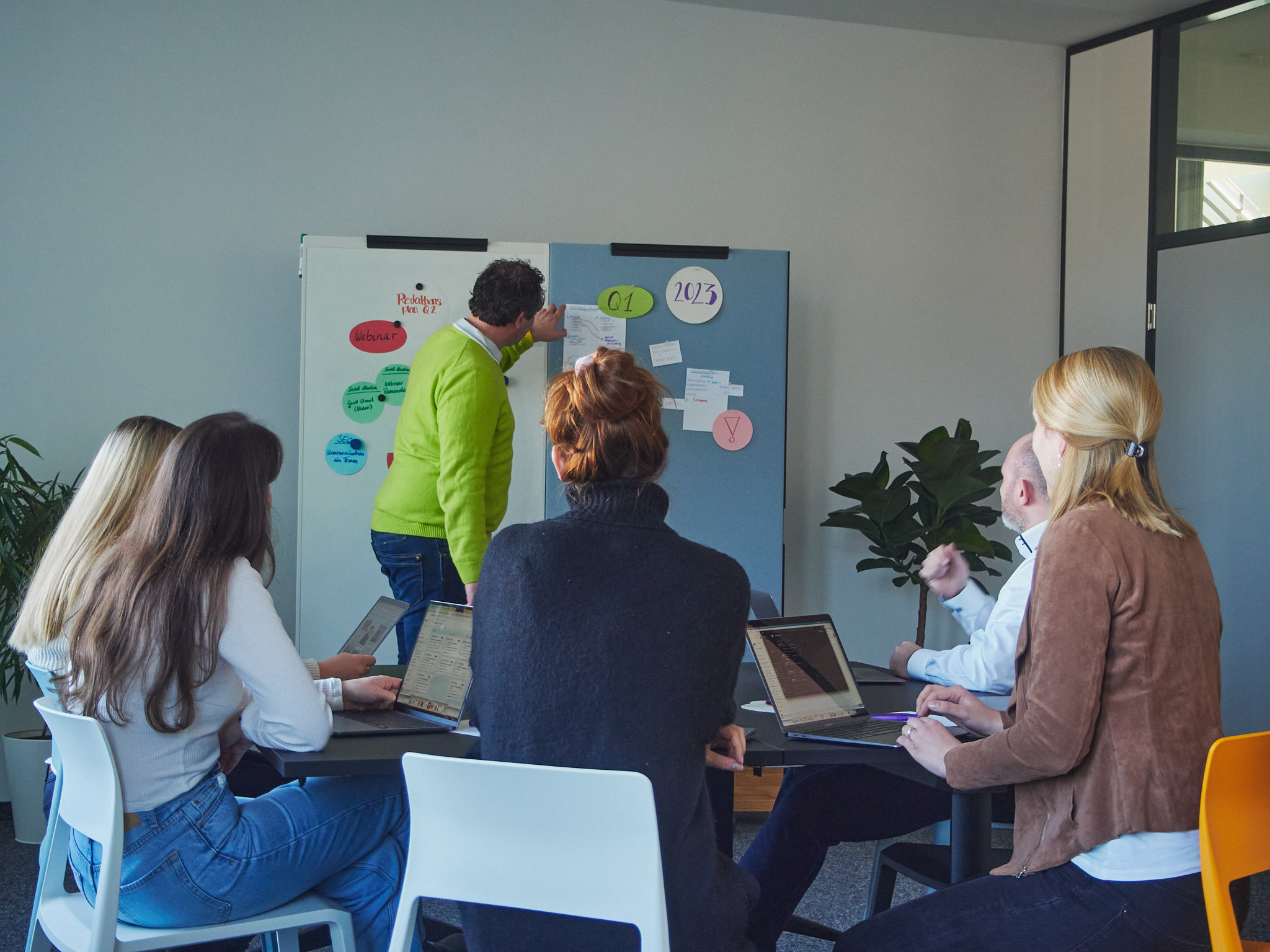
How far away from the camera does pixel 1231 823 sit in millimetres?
1303

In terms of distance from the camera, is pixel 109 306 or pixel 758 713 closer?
pixel 758 713

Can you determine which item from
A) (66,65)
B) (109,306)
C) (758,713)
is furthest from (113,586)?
(66,65)

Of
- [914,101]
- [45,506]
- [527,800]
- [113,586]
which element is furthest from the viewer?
[914,101]

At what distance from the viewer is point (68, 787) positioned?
157cm

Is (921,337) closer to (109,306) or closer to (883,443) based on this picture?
(883,443)

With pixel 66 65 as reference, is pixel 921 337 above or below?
below

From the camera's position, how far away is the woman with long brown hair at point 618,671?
4.10 feet

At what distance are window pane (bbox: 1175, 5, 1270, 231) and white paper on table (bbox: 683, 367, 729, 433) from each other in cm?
190

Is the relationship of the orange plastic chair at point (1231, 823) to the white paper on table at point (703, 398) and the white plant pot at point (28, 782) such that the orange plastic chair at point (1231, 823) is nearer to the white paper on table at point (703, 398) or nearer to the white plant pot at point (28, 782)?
the white paper on table at point (703, 398)

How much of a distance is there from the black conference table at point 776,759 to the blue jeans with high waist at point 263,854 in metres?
0.09

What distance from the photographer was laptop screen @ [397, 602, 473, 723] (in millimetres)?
1739

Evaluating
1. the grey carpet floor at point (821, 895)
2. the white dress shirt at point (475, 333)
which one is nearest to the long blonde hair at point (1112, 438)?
the grey carpet floor at point (821, 895)

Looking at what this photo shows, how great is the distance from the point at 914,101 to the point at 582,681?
3556mm

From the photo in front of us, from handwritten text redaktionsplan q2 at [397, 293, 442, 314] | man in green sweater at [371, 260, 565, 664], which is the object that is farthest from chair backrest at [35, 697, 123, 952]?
handwritten text redaktionsplan q2 at [397, 293, 442, 314]
